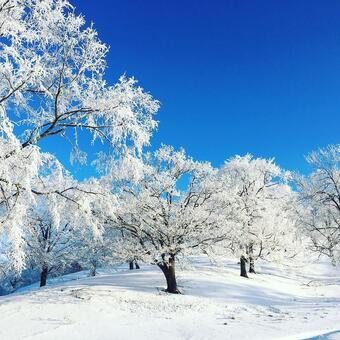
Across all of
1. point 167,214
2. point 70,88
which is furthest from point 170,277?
point 70,88

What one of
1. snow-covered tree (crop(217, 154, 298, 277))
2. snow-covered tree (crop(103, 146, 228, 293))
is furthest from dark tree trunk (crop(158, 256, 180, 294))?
snow-covered tree (crop(217, 154, 298, 277))

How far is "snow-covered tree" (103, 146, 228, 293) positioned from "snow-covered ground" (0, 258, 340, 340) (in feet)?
7.28

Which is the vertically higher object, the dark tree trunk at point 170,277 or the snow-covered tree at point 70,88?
the snow-covered tree at point 70,88

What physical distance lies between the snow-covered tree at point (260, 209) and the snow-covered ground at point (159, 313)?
6906mm

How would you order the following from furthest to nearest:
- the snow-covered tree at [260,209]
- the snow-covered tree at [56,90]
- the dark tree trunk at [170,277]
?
the snow-covered tree at [260,209]
the dark tree trunk at [170,277]
the snow-covered tree at [56,90]

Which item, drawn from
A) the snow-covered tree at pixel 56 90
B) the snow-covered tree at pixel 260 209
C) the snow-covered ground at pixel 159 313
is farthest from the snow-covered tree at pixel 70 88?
the snow-covered tree at pixel 260 209

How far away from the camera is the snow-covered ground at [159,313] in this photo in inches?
489

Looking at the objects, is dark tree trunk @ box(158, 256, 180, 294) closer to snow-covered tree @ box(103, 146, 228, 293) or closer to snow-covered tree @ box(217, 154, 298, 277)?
snow-covered tree @ box(103, 146, 228, 293)

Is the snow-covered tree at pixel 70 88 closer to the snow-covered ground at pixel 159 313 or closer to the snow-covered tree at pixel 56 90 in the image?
the snow-covered tree at pixel 56 90

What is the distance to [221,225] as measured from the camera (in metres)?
21.4

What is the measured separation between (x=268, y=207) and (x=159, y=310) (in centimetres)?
1861

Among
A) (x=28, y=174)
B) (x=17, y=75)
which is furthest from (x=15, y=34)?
(x=28, y=174)

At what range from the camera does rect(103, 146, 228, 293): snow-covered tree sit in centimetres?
2030

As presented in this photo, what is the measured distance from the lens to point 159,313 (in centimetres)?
1583
